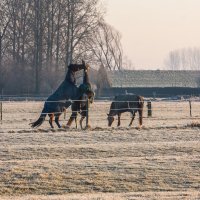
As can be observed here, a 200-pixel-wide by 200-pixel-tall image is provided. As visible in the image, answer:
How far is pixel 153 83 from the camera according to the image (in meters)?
89.7

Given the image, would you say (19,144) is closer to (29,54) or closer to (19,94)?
(19,94)

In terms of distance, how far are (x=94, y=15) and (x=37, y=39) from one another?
635cm

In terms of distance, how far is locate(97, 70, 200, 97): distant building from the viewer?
8181 centimetres

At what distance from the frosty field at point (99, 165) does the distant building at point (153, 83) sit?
2152 inches

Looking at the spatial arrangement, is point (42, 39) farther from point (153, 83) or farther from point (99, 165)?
point (99, 165)

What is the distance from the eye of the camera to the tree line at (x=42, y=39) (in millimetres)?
77375

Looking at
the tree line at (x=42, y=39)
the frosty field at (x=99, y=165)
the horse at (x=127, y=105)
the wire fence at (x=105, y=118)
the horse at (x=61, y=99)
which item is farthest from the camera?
the tree line at (x=42, y=39)

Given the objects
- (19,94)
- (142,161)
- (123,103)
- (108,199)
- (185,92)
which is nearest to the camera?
(108,199)

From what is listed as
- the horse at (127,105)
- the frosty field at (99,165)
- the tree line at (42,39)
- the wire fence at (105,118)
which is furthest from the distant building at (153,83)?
the frosty field at (99,165)

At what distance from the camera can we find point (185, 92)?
Answer: 263 ft

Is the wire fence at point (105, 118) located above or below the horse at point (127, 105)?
below

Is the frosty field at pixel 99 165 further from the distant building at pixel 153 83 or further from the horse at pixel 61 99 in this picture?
the distant building at pixel 153 83

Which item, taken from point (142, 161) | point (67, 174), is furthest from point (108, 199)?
point (142, 161)

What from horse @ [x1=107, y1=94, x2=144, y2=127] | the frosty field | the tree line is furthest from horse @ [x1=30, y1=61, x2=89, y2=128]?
the tree line
